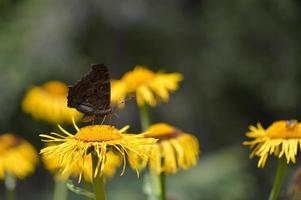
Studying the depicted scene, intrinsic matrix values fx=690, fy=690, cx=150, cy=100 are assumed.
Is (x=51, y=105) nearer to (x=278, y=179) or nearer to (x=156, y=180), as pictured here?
(x=156, y=180)

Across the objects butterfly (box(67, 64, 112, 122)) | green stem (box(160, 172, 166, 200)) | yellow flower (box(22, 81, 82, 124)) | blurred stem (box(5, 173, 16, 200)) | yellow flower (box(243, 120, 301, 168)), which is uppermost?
yellow flower (box(22, 81, 82, 124))

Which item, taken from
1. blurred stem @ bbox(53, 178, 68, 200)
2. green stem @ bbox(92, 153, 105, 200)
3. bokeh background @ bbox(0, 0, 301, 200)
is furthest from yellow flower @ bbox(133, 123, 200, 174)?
bokeh background @ bbox(0, 0, 301, 200)

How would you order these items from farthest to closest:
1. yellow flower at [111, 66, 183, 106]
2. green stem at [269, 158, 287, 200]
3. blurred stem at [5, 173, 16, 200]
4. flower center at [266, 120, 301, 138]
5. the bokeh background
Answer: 1. the bokeh background
2. yellow flower at [111, 66, 183, 106]
3. blurred stem at [5, 173, 16, 200]
4. flower center at [266, 120, 301, 138]
5. green stem at [269, 158, 287, 200]

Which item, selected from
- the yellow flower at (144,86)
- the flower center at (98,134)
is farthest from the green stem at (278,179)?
the yellow flower at (144,86)

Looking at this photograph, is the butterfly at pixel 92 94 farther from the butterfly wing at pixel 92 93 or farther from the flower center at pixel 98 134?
the flower center at pixel 98 134

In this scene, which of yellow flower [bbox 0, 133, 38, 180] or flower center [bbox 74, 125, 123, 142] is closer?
flower center [bbox 74, 125, 123, 142]

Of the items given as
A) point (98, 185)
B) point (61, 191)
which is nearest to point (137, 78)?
point (61, 191)

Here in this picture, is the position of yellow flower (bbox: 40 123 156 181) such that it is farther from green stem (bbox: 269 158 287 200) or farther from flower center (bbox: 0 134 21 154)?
flower center (bbox: 0 134 21 154)

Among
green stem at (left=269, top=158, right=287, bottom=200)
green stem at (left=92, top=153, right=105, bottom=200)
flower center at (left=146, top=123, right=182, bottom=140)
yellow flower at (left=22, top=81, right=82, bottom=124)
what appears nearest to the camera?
green stem at (left=92, top=153, right=105, bottom=200)

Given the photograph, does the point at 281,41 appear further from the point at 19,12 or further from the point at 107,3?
the point at 19,12
